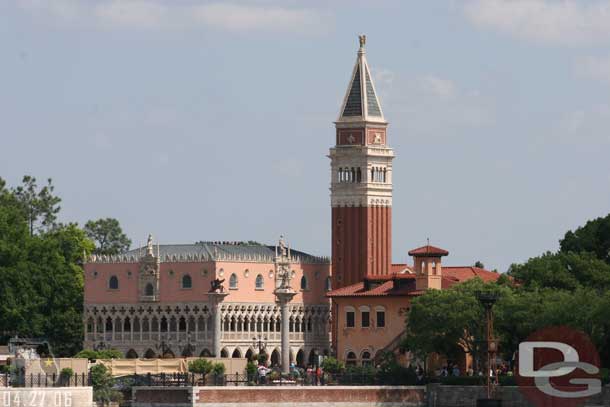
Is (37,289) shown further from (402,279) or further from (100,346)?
(402,279)

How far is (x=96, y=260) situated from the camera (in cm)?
17675

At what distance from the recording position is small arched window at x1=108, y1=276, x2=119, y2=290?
176 metres

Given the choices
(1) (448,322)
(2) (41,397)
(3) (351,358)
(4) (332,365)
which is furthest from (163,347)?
(2) (41,397)

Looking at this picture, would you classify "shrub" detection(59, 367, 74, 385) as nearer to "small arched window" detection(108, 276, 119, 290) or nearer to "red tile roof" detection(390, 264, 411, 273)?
"small arched window" detection(108, 276, 119, 290)

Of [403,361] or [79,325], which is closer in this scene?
[403,361]

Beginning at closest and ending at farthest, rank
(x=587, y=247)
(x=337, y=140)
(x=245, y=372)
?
(x=245, y=372)
(x=587, y=247)
(x=337, y=140)

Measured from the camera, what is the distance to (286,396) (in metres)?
132

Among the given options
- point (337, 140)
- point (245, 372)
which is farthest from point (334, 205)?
point (245, 372)

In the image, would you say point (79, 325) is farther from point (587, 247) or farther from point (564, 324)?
point (564, 324)

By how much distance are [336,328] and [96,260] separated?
21.4m

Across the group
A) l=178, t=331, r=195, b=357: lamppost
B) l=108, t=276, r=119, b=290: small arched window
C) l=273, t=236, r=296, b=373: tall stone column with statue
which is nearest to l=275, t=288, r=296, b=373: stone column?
l=273, t=236, r=296, b=373: tall stone column with statue

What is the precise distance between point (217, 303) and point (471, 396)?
40.2 meters

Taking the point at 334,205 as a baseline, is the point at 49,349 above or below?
below

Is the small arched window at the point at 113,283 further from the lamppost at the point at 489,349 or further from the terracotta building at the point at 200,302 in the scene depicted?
the lamppost at the point at 489,349
